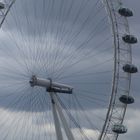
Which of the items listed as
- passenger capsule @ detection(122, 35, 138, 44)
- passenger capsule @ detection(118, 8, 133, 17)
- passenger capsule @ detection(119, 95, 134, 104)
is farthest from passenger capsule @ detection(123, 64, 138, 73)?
passenger capsule @ detection(118, 8, 133, 17)

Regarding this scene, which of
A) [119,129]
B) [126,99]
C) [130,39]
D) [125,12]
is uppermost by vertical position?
[125,12]

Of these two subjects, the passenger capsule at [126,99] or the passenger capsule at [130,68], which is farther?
the passenger capsule at [126,99]

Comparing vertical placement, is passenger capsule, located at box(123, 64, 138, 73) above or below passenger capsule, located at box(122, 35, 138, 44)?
below

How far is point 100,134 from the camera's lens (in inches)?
1953

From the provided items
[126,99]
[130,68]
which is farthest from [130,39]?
[126,99]

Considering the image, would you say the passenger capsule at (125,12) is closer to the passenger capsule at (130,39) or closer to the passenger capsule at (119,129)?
the passenger capsule at (130,39)

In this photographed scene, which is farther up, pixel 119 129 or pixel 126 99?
pixel 126 99

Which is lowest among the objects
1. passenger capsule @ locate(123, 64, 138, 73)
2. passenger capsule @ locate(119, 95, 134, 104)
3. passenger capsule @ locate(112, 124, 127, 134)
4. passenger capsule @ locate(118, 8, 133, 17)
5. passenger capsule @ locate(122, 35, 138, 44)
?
passenger capsule @ locate(112, 124, 127, 134)

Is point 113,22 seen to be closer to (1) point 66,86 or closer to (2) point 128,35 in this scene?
(2) point 128,35

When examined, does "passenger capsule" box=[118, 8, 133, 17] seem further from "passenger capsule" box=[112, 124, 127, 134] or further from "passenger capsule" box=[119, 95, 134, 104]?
"passenger capsule" box=[112, 124, 127, 134]

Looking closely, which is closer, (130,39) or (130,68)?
(130,68)

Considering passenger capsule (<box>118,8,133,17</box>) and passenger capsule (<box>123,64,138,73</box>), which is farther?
passenger capsule (<box>118,8,133,17</box>)

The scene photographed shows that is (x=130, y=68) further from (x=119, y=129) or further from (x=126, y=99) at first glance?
(x=119, y=129)

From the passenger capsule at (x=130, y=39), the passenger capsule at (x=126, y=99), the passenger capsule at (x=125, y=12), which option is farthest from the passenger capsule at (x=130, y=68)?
the passenger capsule at (x=125, y=12)
